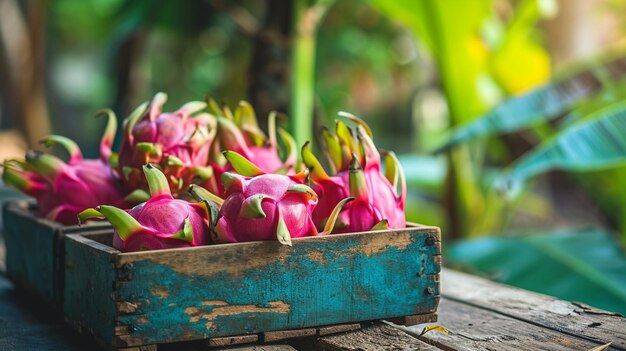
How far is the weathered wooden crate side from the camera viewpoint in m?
0.94

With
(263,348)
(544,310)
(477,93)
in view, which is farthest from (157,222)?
(477,93)

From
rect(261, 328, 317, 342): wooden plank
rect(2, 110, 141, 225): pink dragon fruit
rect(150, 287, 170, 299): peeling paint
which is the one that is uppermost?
rect(2, 110, 141, 225): pink dragon fruit

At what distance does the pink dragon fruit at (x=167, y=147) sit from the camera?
116 cm

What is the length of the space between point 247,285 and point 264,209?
102 mm

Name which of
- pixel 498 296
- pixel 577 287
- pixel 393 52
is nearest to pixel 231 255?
pixel 498 296

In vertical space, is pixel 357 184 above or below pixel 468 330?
above

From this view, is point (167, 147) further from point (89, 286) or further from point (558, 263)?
point (558, 263)

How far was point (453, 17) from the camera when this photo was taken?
3027mm

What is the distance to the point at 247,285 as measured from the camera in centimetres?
98

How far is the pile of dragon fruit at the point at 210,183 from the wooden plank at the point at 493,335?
18cm

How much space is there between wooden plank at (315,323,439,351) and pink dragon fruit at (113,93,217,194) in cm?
33

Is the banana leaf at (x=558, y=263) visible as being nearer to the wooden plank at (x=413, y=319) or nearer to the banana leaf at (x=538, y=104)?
the banana leaf at (x=538, y=104)

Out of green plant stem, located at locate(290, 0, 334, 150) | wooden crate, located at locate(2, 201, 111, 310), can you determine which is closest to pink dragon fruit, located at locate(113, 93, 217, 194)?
wooden crate, located at locate(2, 201, 111, 310)

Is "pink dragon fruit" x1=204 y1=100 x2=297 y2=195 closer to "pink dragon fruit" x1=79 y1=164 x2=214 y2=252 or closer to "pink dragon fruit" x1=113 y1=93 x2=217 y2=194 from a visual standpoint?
"pink dragon fruit" x1=113 y1=93 x2=217 y2=194
